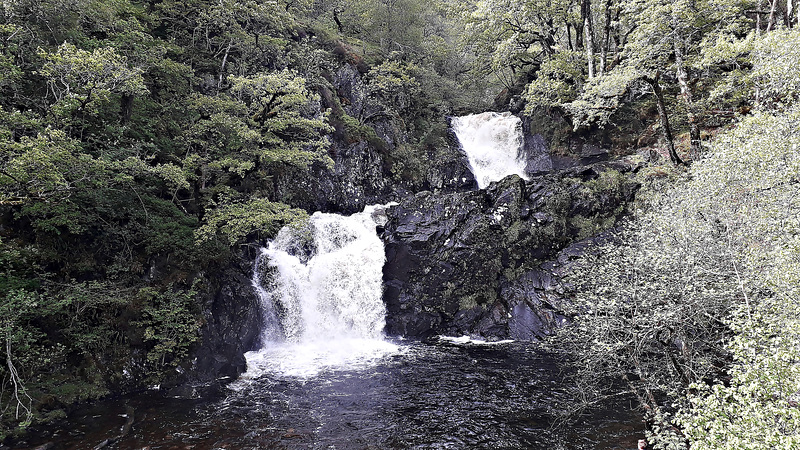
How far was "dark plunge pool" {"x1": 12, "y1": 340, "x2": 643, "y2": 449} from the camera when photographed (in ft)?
25.8

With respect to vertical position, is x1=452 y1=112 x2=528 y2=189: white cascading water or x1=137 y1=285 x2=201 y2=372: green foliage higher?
x1=452 y1=112 x2=528 y2=189: white cascading water

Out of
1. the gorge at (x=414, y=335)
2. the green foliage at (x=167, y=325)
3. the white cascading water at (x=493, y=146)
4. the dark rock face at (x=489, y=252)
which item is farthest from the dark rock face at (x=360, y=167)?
the green foliage at (x=167, y=325)

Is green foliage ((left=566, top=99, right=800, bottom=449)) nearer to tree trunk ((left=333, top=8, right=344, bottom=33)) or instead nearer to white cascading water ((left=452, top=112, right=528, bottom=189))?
white cascading water ((left=452, top=112, right=528, bottom=189))

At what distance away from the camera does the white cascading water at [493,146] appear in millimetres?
23578

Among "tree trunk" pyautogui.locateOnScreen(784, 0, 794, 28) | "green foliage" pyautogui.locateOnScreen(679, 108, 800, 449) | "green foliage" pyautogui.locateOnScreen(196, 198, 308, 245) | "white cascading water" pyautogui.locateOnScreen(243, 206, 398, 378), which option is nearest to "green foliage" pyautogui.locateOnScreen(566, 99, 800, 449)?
"green foliage" pyautogui.locateOnScreen(679, 108, 800, 449)

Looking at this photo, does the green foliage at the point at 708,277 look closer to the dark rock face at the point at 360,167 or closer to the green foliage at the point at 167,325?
the green foliage at the point at 167,325

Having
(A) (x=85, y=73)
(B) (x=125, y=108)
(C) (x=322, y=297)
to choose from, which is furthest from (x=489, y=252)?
(A) (x=85, y=73)

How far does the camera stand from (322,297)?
1541 cm

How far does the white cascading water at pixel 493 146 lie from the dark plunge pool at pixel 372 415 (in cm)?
1407

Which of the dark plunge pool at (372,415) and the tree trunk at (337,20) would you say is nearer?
the dark plunge pool at (372,415)

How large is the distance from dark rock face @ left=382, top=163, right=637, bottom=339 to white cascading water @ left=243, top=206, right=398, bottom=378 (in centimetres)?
91

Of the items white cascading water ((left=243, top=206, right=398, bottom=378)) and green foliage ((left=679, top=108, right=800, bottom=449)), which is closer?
green foliage ((left=679, top=108, right=800, bottom=449))

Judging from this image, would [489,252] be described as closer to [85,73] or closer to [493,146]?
[493,146]

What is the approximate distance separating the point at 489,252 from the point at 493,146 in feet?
35.1
